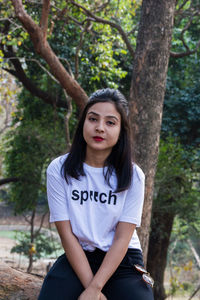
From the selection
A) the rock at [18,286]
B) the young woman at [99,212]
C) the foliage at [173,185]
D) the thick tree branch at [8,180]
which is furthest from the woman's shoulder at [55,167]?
the thick tree branch at [8,180]

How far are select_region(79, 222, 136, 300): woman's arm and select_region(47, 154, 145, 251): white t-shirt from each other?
0.15 ft

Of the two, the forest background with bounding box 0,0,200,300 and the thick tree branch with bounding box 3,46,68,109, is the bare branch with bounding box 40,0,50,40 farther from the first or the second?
the thick tree branch with bounding box 3,46,68,109

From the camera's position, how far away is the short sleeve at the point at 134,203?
6.52 feet

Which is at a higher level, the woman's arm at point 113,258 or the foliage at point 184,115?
the foliage at point 184,115

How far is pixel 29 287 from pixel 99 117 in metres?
1.21

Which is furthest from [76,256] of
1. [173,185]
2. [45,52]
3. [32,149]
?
[32,149]

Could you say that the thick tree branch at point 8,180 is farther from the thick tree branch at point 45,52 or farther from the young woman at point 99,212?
the young woman at point 99,212

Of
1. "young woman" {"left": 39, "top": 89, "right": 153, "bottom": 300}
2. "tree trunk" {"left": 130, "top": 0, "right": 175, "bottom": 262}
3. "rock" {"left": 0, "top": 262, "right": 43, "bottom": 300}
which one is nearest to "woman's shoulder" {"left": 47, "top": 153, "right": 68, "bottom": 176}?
"young woman" {"left": 39, "top": 89, "right": 153, "bottom": 300}

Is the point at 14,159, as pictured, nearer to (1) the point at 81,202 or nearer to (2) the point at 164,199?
(2) the point at 164,199

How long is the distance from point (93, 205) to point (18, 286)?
891 millimetres

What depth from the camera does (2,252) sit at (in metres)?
11.5

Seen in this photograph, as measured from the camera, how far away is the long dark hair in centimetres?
203

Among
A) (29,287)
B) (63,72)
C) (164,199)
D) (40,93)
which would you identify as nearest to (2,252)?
(40,93)

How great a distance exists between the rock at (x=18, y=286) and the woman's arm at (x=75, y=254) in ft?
2.18
